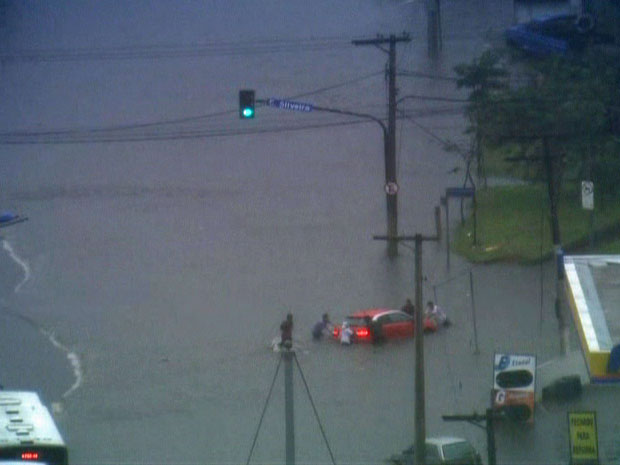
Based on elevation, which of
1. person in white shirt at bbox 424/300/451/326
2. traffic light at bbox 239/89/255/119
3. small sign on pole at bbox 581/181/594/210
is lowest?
person in white shirt at bbox 424/300/451/326

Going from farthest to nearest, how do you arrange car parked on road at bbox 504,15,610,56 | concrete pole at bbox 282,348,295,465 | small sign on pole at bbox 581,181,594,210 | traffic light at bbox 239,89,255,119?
car parked on road at bbox 504,15,610,56 < small sign on pole at bbox 581,181,594,210 < traffic light at bbox 239,89,255,119 < concrete pole at bbox 282,348,295,465

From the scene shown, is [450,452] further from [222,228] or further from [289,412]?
[222,228]

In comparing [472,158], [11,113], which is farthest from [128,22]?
[472,158]

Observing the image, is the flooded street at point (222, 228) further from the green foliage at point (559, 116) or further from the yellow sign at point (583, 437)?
the yellow sign at point (583, 437)

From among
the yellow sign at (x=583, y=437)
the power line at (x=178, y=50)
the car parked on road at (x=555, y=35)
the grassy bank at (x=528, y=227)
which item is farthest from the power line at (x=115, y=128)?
the yellow sign at (x=583, y=437)

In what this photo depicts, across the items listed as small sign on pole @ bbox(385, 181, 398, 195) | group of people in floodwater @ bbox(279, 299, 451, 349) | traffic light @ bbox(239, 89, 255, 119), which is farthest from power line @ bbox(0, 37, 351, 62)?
traffic light @ bbox(239, 89, 255, 119)

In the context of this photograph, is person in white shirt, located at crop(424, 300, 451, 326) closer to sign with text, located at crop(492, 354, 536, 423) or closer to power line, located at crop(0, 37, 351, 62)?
sign with text, located at crop(492, 354, 536, 423)

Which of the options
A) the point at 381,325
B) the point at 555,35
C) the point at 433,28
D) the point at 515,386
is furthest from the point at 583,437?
the point at 433,28
